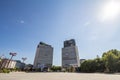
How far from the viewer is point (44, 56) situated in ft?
413

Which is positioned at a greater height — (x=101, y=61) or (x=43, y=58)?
(x=43, y=58)

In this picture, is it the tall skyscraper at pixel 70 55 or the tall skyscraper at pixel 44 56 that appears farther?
the tall skyscraper at pixel 44 56

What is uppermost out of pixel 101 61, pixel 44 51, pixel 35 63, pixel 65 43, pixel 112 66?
pixel 65 43

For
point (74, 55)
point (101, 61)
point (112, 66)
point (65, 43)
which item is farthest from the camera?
point (65, 43)

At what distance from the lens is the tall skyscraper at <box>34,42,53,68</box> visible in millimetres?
125500

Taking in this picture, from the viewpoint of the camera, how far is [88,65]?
194 ft

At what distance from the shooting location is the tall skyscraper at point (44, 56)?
12550 centimetres

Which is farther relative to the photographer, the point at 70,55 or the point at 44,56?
the point at 44,56

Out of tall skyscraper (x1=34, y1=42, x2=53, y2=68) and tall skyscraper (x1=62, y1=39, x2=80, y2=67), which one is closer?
tall skyscraper (x1=62, y1=39, x2=80, y2=67)

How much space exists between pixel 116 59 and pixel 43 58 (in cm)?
9233

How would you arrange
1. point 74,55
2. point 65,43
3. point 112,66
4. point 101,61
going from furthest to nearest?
1. point 65,43
2. point 74,55
3. point 101,61
4. point 112,66

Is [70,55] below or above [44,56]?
above

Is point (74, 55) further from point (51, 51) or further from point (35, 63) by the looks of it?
point (35, 63)

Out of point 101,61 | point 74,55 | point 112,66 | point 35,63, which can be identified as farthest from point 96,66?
point 35,63
